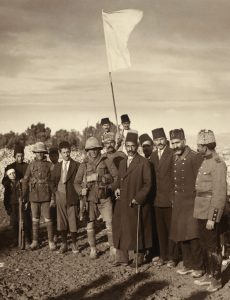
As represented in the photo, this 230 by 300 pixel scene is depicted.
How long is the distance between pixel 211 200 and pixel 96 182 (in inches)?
106

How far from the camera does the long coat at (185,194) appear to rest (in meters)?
6.79

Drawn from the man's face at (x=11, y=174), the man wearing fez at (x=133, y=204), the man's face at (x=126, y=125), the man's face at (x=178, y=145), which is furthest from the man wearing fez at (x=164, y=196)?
the man's face at (x=11, y=174)

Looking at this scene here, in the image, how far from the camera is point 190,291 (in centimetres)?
627

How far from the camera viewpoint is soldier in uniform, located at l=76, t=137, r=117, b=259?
7.98 metres

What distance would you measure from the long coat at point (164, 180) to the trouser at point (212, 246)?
1.24m

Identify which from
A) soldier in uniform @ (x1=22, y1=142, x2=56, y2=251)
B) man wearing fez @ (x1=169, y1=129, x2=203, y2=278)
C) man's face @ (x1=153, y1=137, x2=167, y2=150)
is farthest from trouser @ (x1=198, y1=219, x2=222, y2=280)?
soldier in uniform @ (x1=22, y1=142, x2=56, y2=251)

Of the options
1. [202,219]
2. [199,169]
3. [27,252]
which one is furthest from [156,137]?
[27,252]

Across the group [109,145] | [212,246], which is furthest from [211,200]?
[109,145]

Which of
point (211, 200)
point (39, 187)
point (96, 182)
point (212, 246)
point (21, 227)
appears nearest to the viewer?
point (211, 200)

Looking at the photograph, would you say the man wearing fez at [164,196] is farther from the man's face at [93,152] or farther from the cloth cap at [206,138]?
the cloth cap at [206,138]

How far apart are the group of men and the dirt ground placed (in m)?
0.22

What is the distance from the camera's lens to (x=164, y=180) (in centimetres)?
750

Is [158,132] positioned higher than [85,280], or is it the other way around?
[158,132]

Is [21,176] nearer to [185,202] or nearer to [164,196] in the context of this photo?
[164,196]
